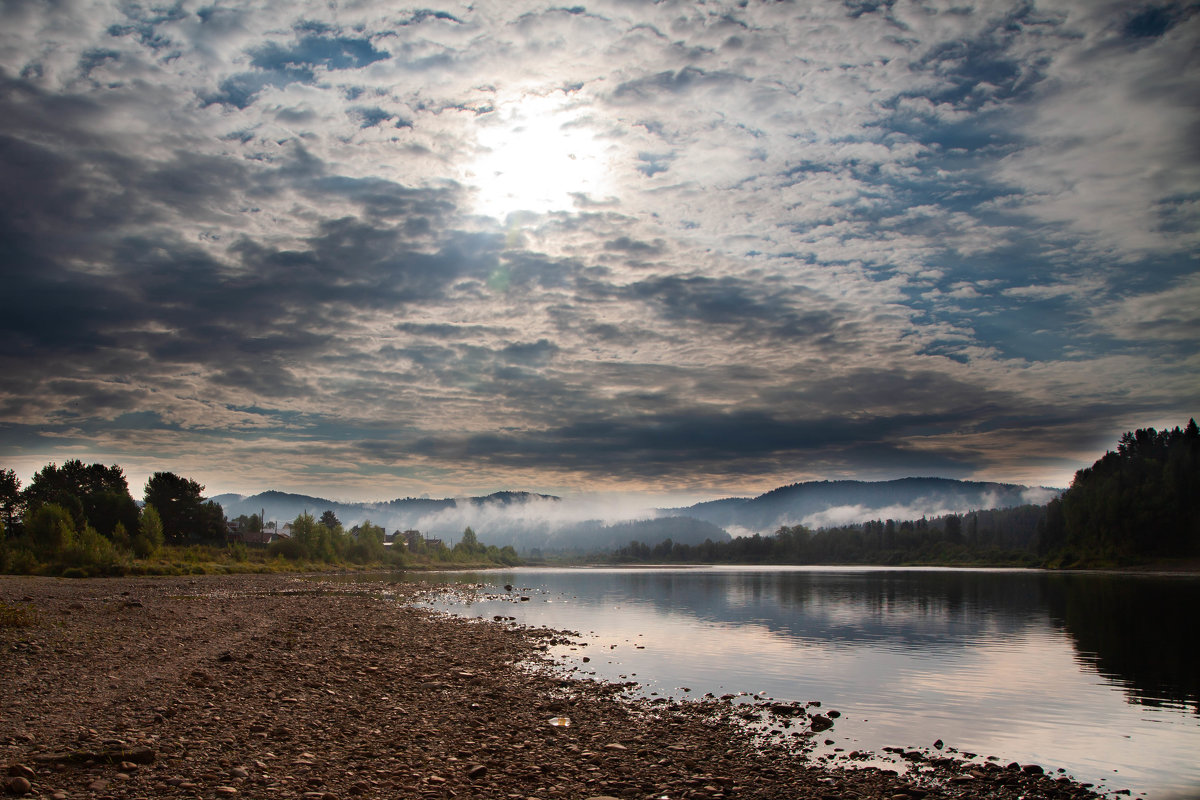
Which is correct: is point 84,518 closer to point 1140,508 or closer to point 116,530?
point 116,530

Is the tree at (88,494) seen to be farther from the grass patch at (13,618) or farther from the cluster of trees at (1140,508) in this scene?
the cluster of trees at (1140,508)

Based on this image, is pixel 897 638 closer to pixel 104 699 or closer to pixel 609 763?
pixel 609 763

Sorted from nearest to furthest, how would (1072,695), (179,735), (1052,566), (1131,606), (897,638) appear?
(179,735)
(1072,695)
(897,638)
(1131,606)
(1052,566)

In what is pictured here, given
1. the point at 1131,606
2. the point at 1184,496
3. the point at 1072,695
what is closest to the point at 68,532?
the point at 1072,695

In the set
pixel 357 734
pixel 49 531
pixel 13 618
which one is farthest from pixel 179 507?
pixel 357 734

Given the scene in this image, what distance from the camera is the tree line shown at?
74738mm

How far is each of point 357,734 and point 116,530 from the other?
317 feet

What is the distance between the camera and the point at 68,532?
7938 cm

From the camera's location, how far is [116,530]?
91.3 m

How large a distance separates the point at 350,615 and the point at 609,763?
1330 inches

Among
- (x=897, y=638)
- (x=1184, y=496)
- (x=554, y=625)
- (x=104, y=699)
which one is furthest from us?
(x=1184, y=496)

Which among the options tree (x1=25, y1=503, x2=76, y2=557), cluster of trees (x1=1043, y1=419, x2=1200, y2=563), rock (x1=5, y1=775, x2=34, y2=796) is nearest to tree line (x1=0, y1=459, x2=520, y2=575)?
tree (x1=25, y1=503, x2=76, y2=557)

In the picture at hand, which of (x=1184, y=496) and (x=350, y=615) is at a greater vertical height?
(x=1184, y=496)

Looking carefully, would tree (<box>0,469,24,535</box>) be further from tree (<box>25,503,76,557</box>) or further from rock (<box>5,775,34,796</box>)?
rock (<box>5,775,34,796</box>)
